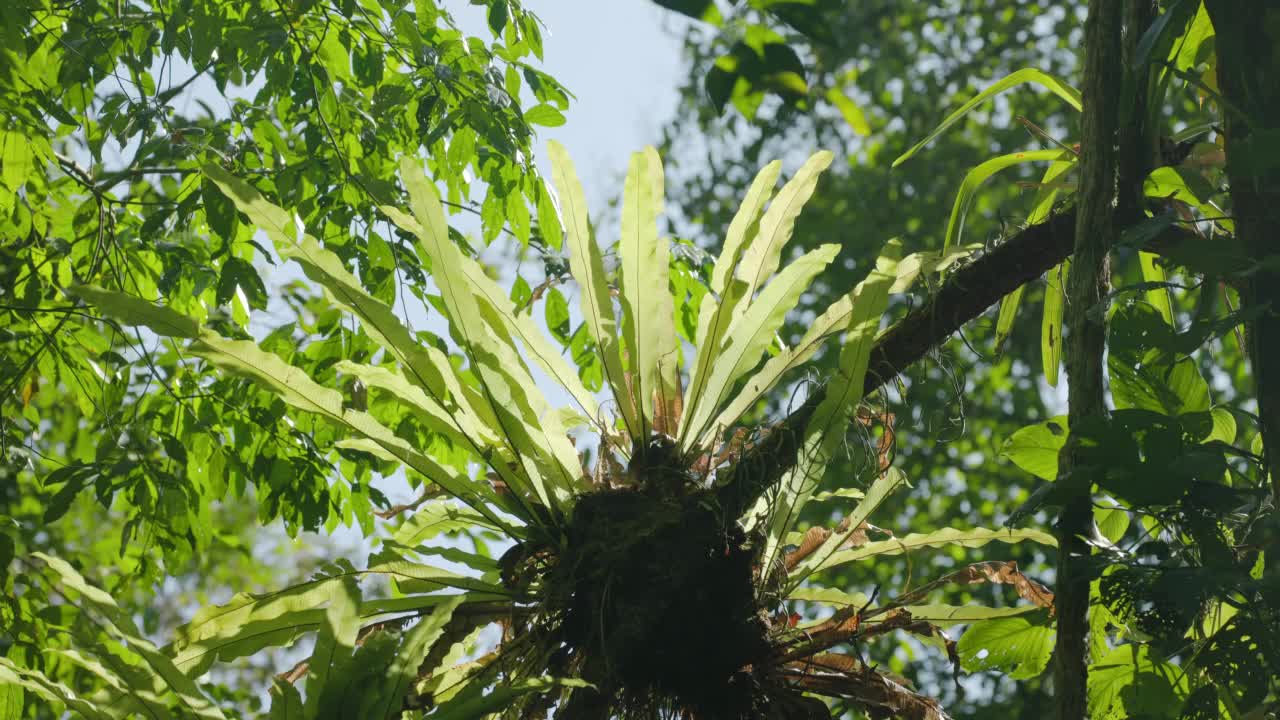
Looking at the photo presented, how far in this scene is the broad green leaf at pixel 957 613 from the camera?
1.12 m

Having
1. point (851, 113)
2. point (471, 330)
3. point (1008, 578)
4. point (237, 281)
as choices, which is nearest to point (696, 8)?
point (851, 113)

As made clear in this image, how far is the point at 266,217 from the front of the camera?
1.06 metres

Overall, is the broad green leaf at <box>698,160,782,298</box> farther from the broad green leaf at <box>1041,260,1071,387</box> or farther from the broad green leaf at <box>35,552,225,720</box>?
the broad green leaf at <box>35,552,225,720</box>

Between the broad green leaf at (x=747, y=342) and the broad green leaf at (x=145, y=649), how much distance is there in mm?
527

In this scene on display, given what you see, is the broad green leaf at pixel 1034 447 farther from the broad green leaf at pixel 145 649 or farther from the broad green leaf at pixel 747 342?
the broad green leaf at pixel 145 649

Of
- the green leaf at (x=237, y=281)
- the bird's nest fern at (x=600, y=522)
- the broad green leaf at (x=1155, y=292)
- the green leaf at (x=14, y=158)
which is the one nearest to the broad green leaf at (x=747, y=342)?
the bird's nest fern at (x=600, y=522)

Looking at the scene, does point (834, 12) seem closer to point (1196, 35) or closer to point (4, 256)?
point (1196, 35)

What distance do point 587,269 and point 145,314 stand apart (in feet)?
1.50

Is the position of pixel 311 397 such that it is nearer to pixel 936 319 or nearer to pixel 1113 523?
pixel 936 319

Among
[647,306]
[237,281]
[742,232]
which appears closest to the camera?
[647,306]

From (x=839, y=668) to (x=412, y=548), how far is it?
1.47 ft

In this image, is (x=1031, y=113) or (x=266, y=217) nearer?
(x=266, y=217)

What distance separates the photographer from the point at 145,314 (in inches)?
39.0

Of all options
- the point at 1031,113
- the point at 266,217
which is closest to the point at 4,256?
the point at 266,217
